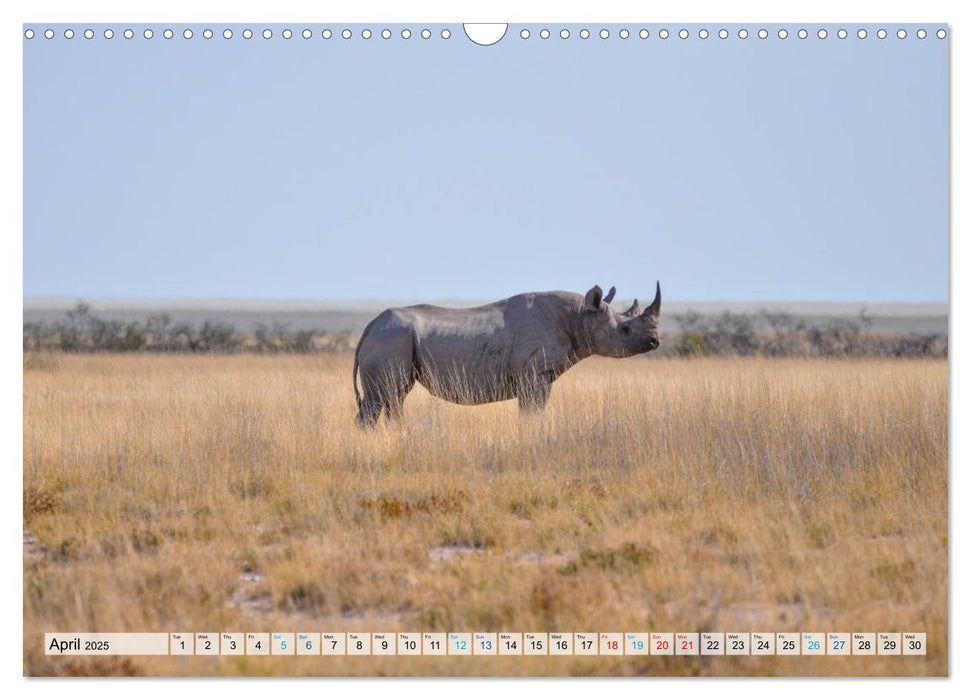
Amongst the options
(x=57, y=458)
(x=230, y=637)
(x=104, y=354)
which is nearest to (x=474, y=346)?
(x=57, y=458)

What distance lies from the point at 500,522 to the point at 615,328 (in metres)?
4.81

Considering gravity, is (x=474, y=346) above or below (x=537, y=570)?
above

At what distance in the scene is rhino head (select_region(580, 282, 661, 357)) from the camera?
1317cm

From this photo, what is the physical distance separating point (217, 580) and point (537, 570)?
6.74 ft

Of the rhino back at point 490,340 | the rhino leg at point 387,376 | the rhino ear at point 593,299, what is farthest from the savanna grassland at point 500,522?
the rhino ear at point 593,299

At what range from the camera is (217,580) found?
25.1 ft

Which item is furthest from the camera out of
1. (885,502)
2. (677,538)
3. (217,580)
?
(885,502)

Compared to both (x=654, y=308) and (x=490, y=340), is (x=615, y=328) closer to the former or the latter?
(x=654, y=308)

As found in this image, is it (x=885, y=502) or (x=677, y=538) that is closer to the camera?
(x=677, y=538)

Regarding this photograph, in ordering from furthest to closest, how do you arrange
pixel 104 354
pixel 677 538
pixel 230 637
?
pixel 104 354 < pixel 677 538 < pixel 230 637

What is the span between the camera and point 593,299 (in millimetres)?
13195

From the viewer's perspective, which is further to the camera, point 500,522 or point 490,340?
point 490,340

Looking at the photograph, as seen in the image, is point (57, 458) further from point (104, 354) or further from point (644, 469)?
point (104, 354)

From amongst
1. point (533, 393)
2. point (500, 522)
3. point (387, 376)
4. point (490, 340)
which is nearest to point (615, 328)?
point (533, 393)
